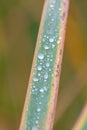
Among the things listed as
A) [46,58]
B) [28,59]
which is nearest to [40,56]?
[46,58]

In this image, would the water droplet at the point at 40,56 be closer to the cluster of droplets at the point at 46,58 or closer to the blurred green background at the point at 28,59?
the cluster of droplets at the point at 46,58

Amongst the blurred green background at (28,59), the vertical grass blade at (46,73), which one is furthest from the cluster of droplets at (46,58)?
the blurred green background at (28,59)

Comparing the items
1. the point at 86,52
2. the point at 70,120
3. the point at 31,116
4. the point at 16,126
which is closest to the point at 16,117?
the point at 16,126

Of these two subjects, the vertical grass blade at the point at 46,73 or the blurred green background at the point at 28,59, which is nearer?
the vertical grass blade at the point at 46,73

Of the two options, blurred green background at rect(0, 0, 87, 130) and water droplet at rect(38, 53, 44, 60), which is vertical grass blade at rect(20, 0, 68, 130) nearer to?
water droplet at rect(38, 53, 44, 60)

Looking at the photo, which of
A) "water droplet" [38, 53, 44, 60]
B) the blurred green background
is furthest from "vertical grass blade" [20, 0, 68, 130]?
the blurred green background

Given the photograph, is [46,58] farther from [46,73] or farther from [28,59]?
[28,59]
